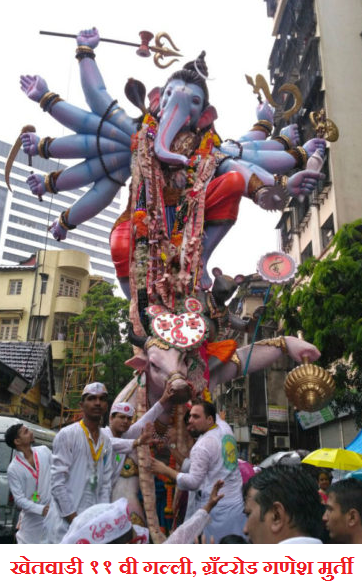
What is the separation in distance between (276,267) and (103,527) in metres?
4.02

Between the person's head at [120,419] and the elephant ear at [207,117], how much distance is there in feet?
11.8

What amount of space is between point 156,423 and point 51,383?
1822cm

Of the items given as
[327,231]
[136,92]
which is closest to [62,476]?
[136,92]

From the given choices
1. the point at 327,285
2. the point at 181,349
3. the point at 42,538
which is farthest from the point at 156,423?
the point at 327,285

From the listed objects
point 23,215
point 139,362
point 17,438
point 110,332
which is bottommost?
point 17,438

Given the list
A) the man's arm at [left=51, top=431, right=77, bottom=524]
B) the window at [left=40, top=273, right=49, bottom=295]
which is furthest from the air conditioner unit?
the man's arm at [left=51, top=431, right=77, bottom=524]

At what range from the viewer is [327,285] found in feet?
31.2

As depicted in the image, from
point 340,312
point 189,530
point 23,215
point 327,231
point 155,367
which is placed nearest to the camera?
point 189,530

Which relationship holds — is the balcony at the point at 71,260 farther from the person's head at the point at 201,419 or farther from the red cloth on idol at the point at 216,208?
the person's head at the point at 201,419

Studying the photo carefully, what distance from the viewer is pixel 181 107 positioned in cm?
614

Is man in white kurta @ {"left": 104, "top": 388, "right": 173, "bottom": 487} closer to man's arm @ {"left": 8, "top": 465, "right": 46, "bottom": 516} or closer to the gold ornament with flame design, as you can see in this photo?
man's arm @ {"left": 8, "top": 465, "right": 46, "bottom": 516}

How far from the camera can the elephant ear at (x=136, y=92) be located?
6770mm

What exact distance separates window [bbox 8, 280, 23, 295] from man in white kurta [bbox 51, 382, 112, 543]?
29552 mm

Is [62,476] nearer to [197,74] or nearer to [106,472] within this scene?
[106,472]
